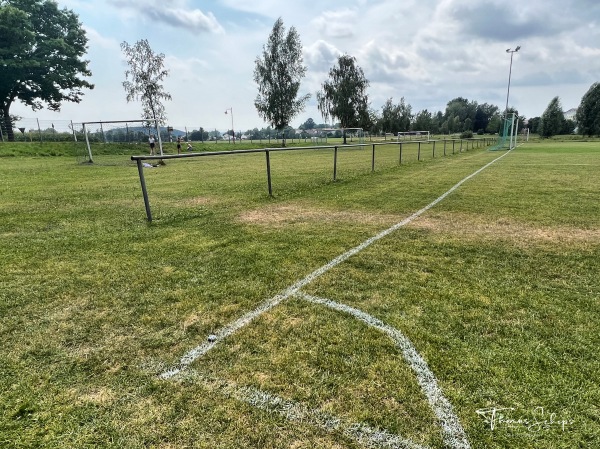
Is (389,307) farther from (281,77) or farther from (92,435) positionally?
(281,77)

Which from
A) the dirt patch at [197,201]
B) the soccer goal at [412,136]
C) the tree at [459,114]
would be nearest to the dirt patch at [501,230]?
the dirt patch at [197,201]

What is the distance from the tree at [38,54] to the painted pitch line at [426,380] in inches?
1558

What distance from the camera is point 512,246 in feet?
14.7

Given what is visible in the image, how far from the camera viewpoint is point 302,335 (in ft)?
8.36

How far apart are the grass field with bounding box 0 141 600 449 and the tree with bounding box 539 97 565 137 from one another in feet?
273

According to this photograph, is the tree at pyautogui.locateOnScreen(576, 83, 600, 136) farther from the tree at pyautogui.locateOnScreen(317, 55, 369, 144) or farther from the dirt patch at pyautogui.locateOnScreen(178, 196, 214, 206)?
the dirt patch at pyautogui.locateOnScreen(178, 196, 214, 206)

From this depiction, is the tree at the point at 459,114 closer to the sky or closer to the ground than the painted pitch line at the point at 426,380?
closer to the sky

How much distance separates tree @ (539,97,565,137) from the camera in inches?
2805

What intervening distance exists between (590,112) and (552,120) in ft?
19.9

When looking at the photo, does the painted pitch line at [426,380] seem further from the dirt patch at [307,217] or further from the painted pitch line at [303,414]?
the dirt patch at [307,217]

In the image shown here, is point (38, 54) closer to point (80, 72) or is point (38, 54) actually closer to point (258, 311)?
point (80, 72)

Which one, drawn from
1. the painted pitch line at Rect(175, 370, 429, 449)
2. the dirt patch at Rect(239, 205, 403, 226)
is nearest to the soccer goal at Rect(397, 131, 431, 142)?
the dirt patch at Rect(239, 205, 403, 226)

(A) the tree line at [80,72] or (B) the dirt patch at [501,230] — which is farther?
(A) the tree line at [80,72]

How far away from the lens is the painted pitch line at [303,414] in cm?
167
